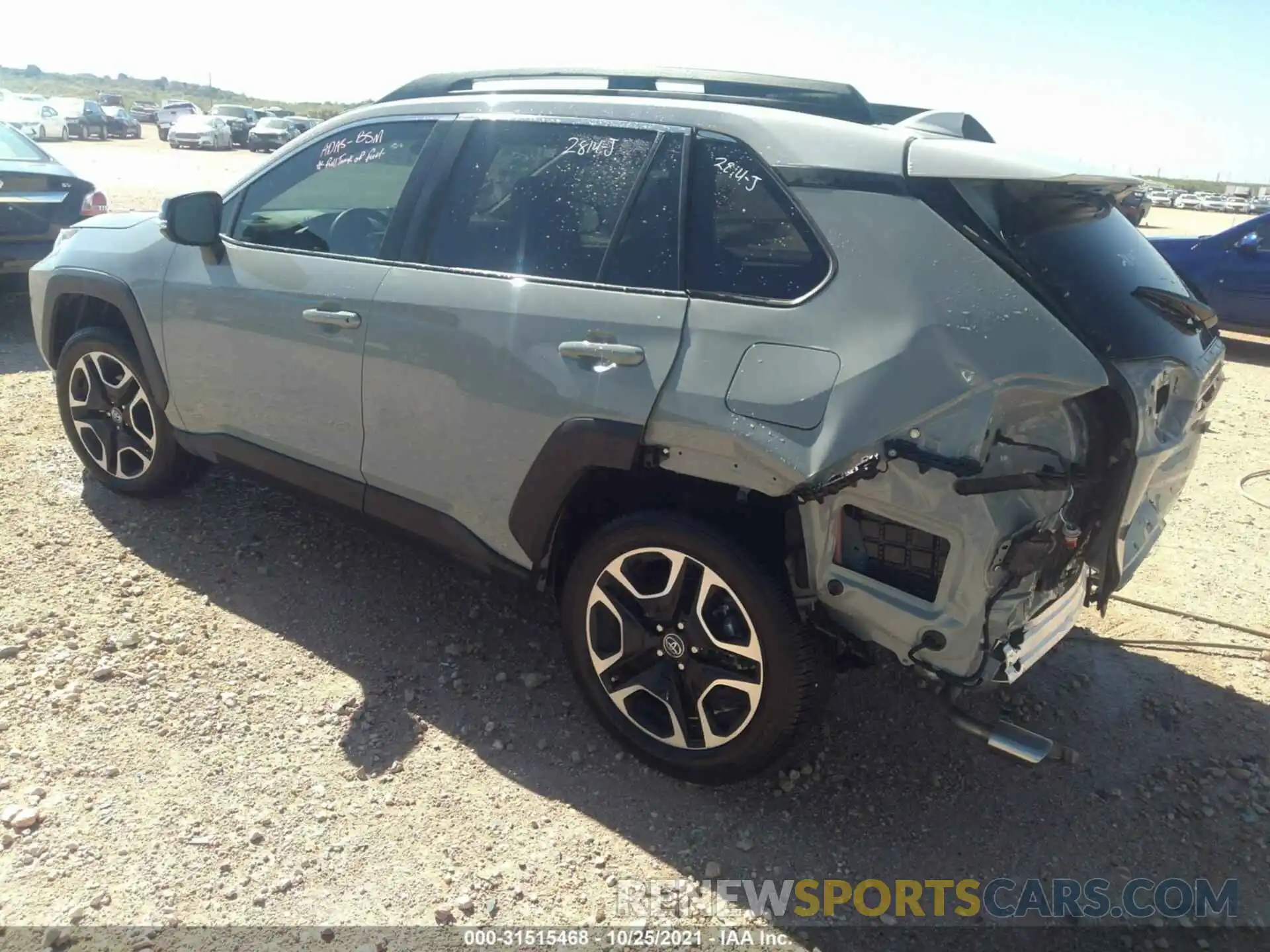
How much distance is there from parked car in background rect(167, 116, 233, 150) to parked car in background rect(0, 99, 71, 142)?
3726 millimetres

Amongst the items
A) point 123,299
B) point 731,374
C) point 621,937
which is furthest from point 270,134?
point 621,937

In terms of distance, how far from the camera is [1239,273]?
9406 millimetres

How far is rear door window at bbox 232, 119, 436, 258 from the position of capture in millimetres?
3330

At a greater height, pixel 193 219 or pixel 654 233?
pixel 654 233

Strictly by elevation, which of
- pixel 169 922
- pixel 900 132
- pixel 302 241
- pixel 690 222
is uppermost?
pixel 900 132

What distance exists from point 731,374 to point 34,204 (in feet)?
23.1

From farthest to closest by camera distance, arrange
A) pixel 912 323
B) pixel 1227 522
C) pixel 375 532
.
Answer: pixel 1227 522 → pixel 375 532 → pixel 912 323

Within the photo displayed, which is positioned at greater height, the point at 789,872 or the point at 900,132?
the point at 900,132

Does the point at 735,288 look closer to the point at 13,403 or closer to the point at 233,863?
the point at 233,863

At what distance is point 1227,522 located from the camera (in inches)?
192

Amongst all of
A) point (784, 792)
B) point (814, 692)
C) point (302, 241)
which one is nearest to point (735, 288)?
point (814, 692)

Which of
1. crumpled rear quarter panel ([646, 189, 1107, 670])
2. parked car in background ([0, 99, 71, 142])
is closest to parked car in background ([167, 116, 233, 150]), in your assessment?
parked car in background ([0, 99, 71, 142])

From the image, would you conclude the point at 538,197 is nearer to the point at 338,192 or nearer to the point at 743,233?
the point at 743,233

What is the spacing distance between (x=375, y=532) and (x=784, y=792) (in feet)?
5.63
